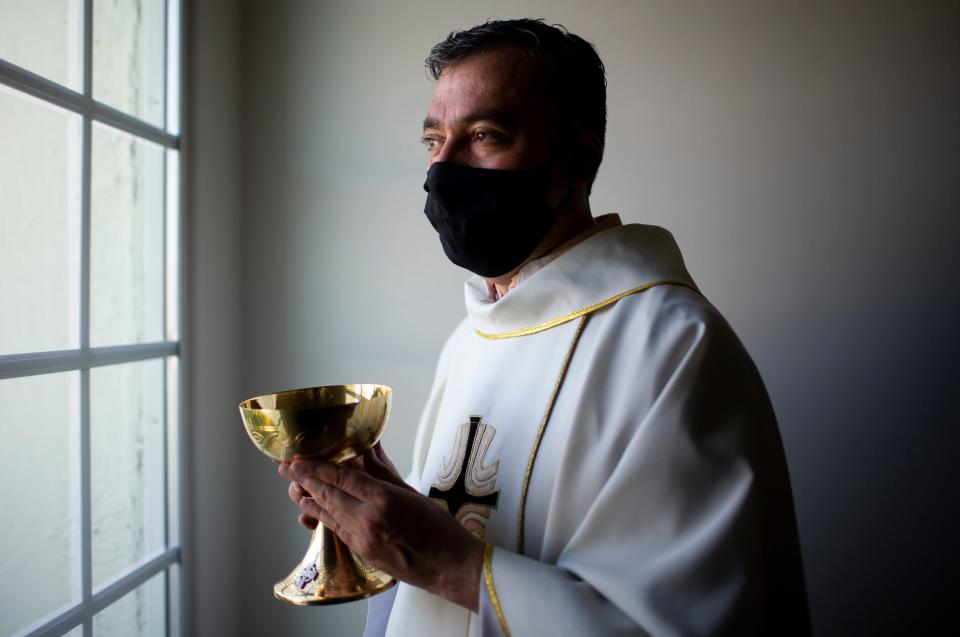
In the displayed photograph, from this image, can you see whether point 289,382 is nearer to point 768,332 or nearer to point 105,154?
point 105,154

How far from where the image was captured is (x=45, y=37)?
1732mm

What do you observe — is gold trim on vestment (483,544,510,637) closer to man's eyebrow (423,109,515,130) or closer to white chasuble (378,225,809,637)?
white chasuble (378,225,809,637)

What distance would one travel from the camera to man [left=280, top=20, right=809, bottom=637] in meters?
1.09

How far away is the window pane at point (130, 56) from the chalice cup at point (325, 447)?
1.32m

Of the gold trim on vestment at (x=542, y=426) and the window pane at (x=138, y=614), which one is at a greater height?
the gold trim on vestment at (x=542, y=426)

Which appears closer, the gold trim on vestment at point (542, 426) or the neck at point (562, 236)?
the gold trim on vestment at point (542, 426)

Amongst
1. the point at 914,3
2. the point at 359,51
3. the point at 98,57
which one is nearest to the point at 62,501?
the point at 98,57

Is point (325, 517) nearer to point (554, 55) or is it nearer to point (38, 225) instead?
point (554, 55)

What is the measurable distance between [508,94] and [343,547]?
3.29ft

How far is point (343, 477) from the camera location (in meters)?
1.13

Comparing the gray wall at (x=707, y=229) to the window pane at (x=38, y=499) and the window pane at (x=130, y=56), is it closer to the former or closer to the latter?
the window pane at (x=130, y=56)

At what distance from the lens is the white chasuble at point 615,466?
3.51ft

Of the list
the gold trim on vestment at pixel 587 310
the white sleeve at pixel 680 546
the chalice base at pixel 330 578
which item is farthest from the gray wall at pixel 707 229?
the chalice base at pixel 330 578

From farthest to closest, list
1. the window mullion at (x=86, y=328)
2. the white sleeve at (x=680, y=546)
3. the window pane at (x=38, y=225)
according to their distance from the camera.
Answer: the window mullion at (x=86, y=328) < the window pane at (x=38, y=225) < the white sleeve at (x=680, y=546)
